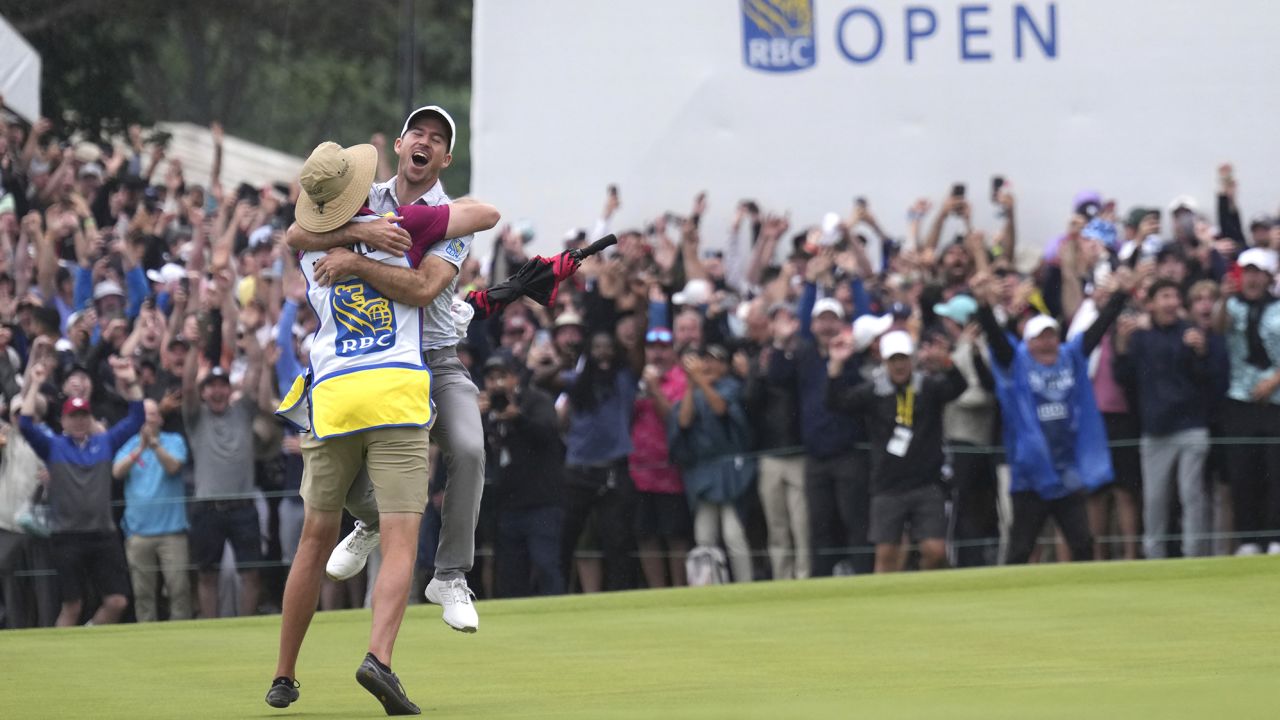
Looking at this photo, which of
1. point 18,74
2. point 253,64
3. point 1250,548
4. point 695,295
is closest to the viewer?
point 1250,548

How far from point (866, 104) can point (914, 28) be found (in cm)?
79

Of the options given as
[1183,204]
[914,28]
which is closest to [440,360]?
[1183,204]

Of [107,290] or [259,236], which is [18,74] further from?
[107,290]

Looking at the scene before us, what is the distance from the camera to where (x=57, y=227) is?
58.6 feet

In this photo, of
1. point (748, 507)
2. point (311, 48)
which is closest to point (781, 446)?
point (748, 507)

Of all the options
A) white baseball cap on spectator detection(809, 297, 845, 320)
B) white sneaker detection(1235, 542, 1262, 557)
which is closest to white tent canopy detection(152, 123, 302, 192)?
white baseball cap on spectator detection(809, 297, 845, 320)

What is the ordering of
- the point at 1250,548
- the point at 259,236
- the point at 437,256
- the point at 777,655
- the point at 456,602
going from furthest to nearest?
the point at 259,236, the point at 1250,548, the point at 777,655, the point at 456,602, the point at 437,256

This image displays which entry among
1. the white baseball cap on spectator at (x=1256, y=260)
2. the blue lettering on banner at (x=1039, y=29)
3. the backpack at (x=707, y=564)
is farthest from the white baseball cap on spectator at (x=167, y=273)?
the white baseball cap on spectator at (x=1256, y=260)

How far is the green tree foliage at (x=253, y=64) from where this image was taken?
107 ft

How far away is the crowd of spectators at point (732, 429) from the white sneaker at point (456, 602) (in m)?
6.47

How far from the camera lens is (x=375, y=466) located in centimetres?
723

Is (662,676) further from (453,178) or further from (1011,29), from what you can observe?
(453,178)

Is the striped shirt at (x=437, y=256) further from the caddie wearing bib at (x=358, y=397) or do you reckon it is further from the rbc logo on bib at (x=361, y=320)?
the rbc logo on bib at (x=361, y=320)

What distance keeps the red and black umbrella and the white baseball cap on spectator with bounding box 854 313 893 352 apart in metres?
6.58
